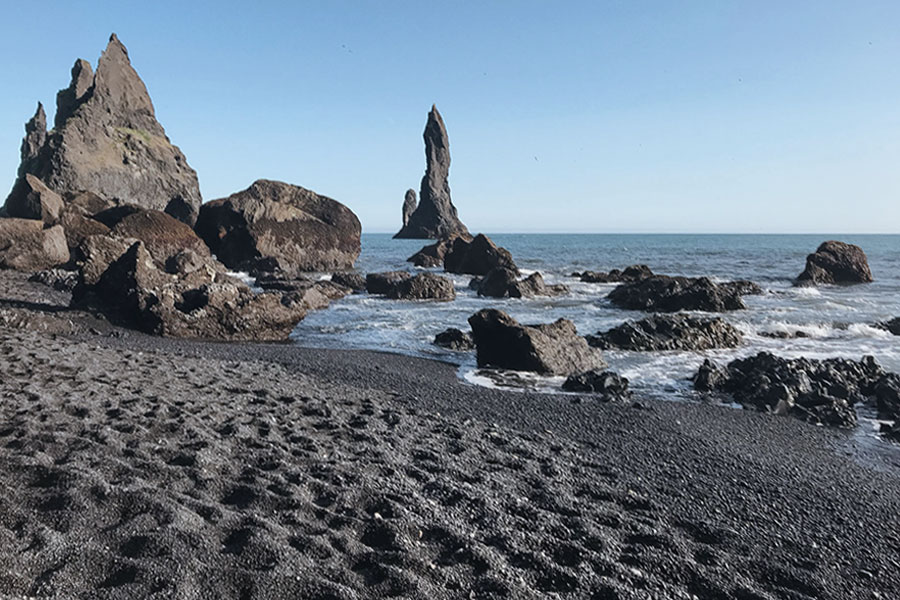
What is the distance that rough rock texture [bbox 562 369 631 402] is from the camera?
393 inches

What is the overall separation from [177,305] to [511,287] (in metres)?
16.3

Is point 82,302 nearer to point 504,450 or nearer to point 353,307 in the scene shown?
point 353,307

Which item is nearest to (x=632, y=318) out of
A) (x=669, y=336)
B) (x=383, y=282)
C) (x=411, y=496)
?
(x=669, y=336)

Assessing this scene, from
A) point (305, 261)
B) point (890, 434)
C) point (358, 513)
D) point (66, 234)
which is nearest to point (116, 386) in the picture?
point (358, 513)

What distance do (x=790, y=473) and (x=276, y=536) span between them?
578 centimetres

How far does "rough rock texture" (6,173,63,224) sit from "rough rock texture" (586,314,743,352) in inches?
1137

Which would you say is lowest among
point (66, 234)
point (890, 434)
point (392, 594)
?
point (890, 434)

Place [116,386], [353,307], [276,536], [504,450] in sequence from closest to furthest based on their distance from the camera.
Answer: [276,536] → [504,450] → [116,386] → [353,307]

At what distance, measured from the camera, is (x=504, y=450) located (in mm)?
6852

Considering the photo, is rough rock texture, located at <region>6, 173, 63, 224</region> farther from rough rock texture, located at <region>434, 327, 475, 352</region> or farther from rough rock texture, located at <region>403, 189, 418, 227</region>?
rough rock texture, located at <region>403, 189, 418, 227</region>

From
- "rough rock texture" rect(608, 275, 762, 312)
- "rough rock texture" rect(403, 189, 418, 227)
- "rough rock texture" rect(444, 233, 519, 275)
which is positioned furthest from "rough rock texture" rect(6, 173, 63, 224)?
"rough rock texture" rect(403, 189, 418, 227)

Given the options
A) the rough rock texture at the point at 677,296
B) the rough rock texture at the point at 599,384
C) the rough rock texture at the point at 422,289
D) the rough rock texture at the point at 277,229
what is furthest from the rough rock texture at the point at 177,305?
the rough rock texture at the point at 277,229

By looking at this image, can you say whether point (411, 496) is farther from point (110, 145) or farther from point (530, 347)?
point (110, 145)

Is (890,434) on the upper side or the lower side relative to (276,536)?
lower
